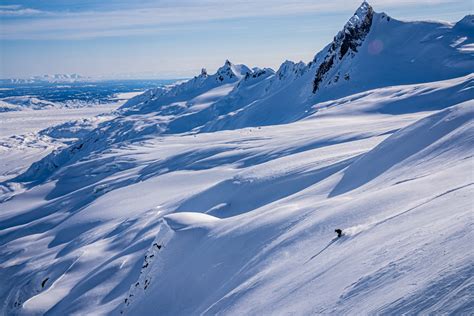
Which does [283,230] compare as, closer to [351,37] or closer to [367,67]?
[367,67]

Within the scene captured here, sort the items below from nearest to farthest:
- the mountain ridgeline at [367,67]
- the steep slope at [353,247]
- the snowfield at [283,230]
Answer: the steep slope at [353,247], the snowfield at [283,230], the mountain ridgeline at [367,67]

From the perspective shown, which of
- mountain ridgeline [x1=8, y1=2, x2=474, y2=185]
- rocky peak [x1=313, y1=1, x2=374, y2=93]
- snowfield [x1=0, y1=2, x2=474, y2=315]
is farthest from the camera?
rocky peak [x1=313, y1=1, x2=374, y2=93]

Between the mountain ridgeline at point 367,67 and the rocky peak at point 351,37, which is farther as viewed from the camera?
the rocky peak at point 351,37

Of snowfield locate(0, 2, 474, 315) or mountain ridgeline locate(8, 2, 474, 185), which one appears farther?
mountain ridgeline locate(8, 2, 474, 185)

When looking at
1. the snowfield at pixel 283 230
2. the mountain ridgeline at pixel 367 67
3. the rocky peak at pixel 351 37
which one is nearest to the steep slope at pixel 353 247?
the snowfield at pixel 283 230

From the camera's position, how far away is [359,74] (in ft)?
219

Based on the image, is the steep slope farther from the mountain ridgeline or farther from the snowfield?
the mountain ridgeline

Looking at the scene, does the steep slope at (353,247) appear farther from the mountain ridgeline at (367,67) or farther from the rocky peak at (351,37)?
the rocky peak at (351,37)

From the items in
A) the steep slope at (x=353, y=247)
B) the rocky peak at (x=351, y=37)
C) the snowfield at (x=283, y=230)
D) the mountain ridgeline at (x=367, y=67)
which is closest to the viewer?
the steep slope at (x=353, y=247)

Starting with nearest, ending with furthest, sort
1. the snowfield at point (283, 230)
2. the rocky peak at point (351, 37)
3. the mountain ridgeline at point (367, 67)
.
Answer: the snowfield at point (283, 230)
the mountain ridgeline at point (367, 67)
the rocky peak at point (351, 37)

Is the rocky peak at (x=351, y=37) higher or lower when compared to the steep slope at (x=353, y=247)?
higher

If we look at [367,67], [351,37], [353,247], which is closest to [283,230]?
[353,247]

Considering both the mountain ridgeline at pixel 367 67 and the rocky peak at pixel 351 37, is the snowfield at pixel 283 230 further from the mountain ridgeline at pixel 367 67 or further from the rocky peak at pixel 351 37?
the rocky peak at pixel 351 37

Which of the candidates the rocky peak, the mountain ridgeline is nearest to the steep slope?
the mountain ridgeline
